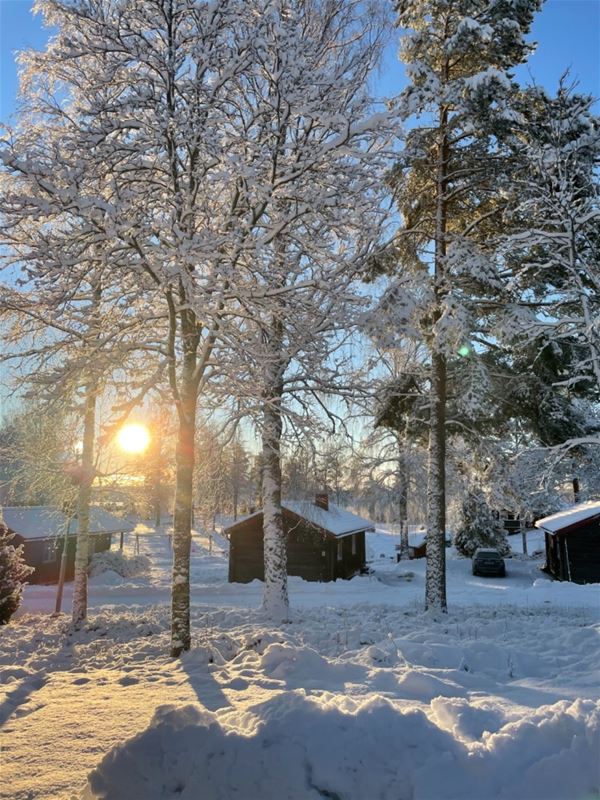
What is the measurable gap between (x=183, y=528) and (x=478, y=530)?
1182 inches

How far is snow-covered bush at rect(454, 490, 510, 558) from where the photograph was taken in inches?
1361

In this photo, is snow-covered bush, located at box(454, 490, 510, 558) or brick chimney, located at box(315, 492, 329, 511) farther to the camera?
snow-covered bush, located at box(454, 490, 510, 558)

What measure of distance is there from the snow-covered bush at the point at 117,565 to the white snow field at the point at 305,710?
1831 cm

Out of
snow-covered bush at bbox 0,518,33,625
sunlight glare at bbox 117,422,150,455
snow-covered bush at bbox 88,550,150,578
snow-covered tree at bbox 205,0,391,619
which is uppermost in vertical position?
snow-covered tree at bbox 205,0,391,619

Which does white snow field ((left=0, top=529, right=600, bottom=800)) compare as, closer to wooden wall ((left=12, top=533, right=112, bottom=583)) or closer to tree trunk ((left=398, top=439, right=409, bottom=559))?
wooden wall ((left=12, top=533, right=112, bottom=583))

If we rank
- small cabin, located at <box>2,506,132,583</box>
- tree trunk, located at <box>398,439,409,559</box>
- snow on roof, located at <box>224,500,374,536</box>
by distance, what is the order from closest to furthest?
1. snow on roof, located at <box>224,500,374,536</box>
2. small cabin, located at <box>2,506,132,583</box>
3. tree trunk, located at <box>398,439,409,559</box>

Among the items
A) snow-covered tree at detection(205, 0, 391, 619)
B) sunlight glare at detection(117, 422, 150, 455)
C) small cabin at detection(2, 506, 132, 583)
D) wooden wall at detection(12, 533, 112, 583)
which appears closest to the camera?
snow-covered tree at detection(205, 0, 391, 619)

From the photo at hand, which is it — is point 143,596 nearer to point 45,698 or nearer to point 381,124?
point 45,698

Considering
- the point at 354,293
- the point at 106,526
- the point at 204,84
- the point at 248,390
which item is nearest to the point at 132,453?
the point at 248,390

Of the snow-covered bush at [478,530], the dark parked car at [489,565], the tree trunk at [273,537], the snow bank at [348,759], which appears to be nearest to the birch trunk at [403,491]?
the snow-covered bush at [478,530]

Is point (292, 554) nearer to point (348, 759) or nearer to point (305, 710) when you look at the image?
point (305, 710)

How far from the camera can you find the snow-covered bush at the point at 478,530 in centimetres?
3456

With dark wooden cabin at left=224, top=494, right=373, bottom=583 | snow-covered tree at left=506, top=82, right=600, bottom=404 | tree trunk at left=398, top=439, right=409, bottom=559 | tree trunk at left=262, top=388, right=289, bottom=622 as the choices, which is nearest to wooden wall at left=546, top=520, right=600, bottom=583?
tree trunk at left=398, top=439, right=409, bottom=559

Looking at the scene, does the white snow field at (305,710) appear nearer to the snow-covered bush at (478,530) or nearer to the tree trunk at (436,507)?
the tree trunk at (436,507)
